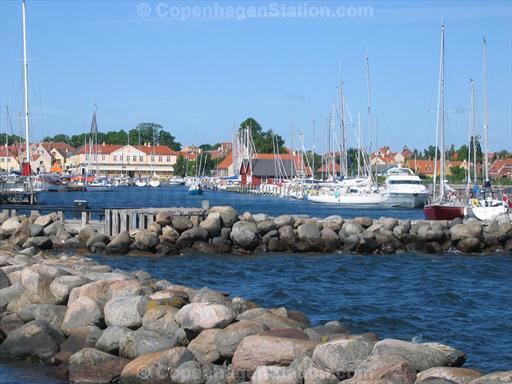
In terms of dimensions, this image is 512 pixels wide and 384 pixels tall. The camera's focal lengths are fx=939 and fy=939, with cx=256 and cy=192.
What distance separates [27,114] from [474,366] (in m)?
42.5

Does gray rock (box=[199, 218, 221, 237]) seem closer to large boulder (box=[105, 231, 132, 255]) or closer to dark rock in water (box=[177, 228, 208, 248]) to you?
dark rock in water (box=[177, 228, 208, 248])

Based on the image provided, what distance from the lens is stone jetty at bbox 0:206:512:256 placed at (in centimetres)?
3100

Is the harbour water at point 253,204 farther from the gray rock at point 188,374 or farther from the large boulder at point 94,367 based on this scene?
the gray rock at point 188,374

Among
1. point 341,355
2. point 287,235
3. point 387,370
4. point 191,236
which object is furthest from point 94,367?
point 287,235

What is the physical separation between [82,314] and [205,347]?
9.56 ft

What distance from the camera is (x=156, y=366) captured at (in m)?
12.8

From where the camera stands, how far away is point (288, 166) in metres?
130

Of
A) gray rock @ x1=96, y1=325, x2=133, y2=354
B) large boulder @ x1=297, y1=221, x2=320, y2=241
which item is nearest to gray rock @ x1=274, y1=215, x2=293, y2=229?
large boulder @ x1=297, y1=221, x2=320, y2=241

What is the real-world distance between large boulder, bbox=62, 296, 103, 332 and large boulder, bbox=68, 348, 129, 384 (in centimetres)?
124

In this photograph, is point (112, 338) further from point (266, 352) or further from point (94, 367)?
point (266, 352)

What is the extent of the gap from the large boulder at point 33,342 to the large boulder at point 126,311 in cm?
88

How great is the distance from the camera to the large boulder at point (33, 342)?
48.0ft

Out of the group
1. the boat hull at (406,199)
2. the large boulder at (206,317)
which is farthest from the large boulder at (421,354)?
the boat hull at (406,199)

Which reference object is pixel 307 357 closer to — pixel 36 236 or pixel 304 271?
pixel 304 271
